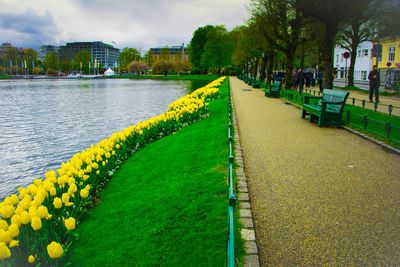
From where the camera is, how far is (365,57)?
59.5m

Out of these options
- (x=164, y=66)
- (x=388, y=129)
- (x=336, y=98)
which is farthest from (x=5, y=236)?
(x=164, y=66)

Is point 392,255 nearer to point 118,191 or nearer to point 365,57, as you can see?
→ point 118,191

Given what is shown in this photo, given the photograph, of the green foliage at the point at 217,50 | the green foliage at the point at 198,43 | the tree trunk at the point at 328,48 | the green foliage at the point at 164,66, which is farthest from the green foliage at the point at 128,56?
the tree trunk at the point at 328,48

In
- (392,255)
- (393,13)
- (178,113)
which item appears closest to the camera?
(392,255)

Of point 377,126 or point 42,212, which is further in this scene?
point 377,126

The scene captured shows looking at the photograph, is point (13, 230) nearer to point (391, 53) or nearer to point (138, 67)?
point (391, 53)

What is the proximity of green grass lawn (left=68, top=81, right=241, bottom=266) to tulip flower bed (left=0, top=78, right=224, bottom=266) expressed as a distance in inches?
12.4

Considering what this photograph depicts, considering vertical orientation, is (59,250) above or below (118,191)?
above

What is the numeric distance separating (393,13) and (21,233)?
31.7 m

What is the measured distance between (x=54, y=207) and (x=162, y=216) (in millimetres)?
1530

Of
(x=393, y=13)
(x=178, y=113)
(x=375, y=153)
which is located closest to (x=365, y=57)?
(x=393, y=13)

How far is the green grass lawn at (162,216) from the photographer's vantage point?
470cm

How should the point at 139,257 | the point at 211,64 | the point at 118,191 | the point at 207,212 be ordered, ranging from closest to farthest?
the point at 139,257 < the point at 207,212 < the point at 118,191 < the point at 211,64

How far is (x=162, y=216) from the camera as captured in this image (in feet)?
19.3
